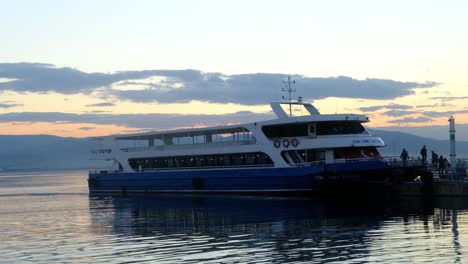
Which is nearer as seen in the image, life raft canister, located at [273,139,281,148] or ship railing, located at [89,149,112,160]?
life raft canister, located at [273,139,281,148]

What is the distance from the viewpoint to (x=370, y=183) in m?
40.6

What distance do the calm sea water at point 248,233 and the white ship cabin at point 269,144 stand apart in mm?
3253

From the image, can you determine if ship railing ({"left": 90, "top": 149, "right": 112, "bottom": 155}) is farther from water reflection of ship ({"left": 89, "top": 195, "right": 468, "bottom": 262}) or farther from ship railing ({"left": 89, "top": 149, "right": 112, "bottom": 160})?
water reflection of ship ({"left": 89, "top": 195, "right": 468, "bottom": 262})

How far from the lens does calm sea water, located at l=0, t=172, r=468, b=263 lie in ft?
69.4

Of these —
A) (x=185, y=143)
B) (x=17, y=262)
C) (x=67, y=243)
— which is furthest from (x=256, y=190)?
(x=17, y=262)

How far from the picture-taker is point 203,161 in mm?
50156

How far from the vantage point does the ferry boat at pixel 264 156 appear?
1638 inches

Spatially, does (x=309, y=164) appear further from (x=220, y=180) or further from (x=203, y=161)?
(x=203, y=161)

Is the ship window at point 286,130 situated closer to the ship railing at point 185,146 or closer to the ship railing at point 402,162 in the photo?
the ship railing at point 185,146

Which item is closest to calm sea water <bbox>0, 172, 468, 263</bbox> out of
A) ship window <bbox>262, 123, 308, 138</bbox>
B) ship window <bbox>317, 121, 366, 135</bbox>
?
ship window <bbox>262, 123, 308, 138</bbox>

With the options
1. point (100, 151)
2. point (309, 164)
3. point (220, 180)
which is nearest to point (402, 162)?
point (309, 164)

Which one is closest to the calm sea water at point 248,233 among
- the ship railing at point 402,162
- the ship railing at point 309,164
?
the ship railing at point 309,164

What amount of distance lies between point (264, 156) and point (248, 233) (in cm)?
1853

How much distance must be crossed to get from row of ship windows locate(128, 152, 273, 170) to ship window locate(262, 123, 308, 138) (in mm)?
1450
